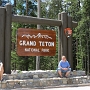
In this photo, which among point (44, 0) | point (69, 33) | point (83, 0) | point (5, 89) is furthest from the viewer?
point (44, 0)

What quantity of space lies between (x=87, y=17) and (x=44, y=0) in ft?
28.4

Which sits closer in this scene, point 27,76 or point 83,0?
point 27,76

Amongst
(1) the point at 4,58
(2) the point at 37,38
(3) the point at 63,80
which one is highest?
(2) the point at 37,38

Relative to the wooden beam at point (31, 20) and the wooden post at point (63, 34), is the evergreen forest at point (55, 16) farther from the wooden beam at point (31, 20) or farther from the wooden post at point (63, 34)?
the wooden beam at point (31, 20)

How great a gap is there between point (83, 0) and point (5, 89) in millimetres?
16949

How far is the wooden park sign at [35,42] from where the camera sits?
11125 mm

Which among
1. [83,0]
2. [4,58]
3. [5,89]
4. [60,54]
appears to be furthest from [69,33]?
[83,0]

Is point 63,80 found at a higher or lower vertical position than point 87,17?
lower

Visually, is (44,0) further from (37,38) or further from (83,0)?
(37,38)

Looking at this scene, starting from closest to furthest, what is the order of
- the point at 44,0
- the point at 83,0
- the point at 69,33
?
the point at 69,33 < the point at 83,0 < the point at 44,0

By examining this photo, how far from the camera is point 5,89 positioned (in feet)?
28.6

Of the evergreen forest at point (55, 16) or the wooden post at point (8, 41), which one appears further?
the evergreen forest at point (55, 16)

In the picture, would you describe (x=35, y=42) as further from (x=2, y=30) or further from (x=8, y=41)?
(x=2, y=30)

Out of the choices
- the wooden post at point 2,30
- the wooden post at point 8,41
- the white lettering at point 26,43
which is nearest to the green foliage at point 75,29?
the white lettering at point 26,43
